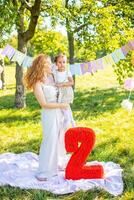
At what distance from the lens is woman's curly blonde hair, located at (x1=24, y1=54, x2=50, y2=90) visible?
702 centimetres

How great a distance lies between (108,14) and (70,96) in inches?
262

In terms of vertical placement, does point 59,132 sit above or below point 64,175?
above

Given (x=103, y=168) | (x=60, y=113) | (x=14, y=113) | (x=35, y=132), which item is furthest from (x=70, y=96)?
(x=14, y=113)

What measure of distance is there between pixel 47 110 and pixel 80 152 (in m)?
0.86

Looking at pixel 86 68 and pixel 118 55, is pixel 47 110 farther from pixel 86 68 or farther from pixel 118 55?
pixel 118 55

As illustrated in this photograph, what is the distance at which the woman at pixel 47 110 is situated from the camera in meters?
7.06

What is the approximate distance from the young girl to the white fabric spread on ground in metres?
1.02

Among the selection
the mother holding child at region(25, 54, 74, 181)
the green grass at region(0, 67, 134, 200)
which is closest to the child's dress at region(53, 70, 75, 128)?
the mother holding child at region(25, 54, 74, 181)

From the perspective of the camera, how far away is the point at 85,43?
14.6m

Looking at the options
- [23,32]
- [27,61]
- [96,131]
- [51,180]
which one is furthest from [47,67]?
[23,32]

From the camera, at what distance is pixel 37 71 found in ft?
23.1

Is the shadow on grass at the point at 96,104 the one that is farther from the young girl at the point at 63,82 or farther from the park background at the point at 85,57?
the young girl at the point at 63,82

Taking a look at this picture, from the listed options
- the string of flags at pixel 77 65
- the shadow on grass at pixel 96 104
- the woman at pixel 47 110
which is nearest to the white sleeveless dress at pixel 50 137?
the woman at pixel 47 110

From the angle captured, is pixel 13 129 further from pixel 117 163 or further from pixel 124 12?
pixel 124 12
